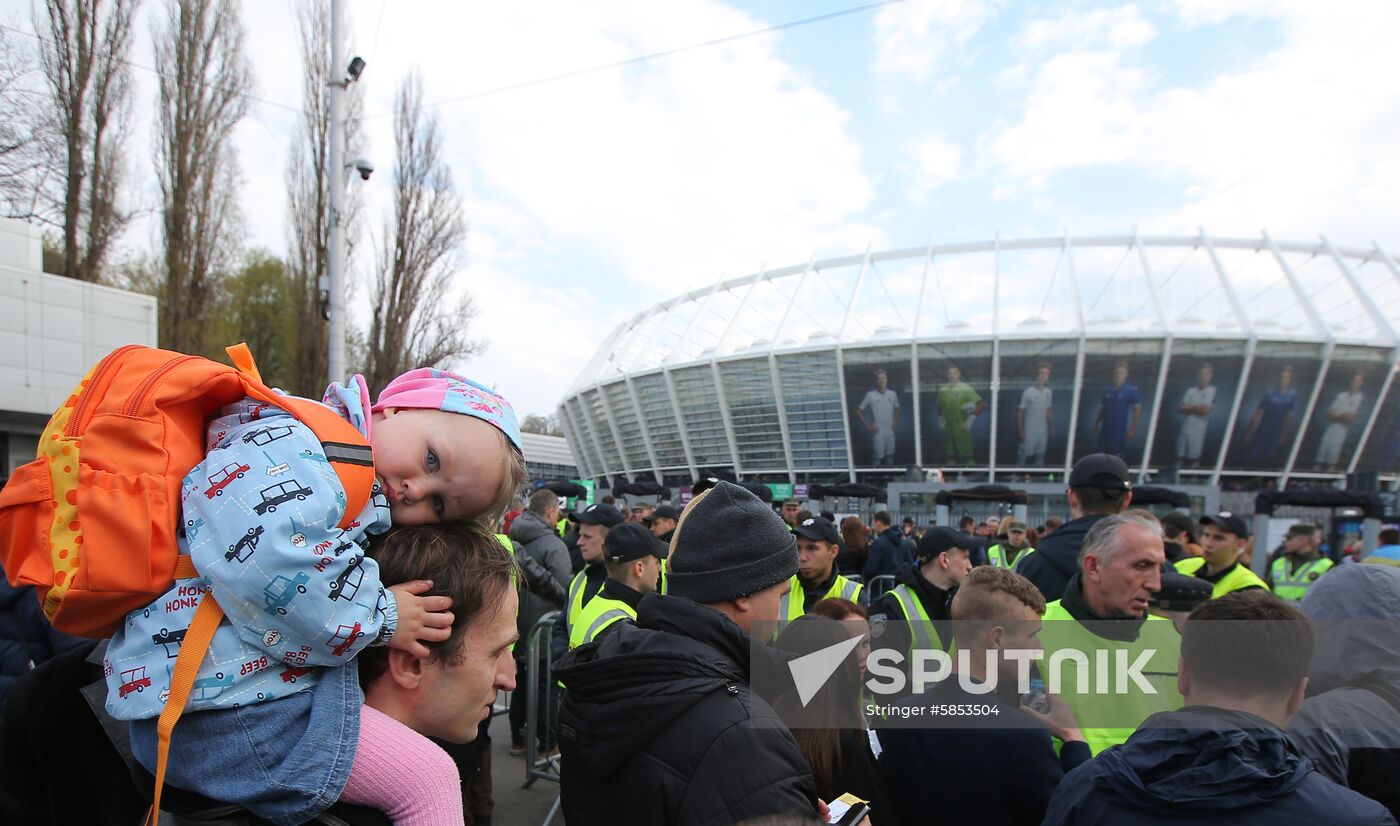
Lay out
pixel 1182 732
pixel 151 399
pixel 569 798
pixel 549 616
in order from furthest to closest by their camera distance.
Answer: pixel 549 616 < pixel 569 798 < pixel 1182 732 < pixel 151 399

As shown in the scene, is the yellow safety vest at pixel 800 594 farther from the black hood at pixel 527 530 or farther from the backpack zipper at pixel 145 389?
the backpack zipper at pixel 145 389

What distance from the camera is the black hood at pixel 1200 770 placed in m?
1.62

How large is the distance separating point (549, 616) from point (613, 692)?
4.10 meters

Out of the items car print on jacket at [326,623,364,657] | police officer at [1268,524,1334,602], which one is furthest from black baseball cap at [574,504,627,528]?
police officer at [1268,524,1334,602]

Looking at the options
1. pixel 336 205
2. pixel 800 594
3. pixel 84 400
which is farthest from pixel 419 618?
pixel 336 205

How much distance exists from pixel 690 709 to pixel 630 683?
0.56 feet

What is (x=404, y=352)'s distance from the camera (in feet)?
59.0

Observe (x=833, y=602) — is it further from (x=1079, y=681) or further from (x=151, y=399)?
(x=151, y=399)

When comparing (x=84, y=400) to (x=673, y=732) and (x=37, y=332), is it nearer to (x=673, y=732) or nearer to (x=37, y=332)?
(x=673, y=732)

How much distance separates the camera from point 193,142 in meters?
15.4

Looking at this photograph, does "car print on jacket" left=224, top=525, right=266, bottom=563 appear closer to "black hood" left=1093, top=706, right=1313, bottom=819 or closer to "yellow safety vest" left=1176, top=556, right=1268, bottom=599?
"black hood" left=1093, top=706, right=1313, bottom=819

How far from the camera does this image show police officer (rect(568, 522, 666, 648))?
4609 millimetres

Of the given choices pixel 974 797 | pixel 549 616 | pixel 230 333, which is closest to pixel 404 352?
pixel 230 333

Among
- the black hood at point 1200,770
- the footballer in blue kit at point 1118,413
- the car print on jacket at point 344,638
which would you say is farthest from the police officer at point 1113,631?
the footballer in blue kit at point 1118,413
